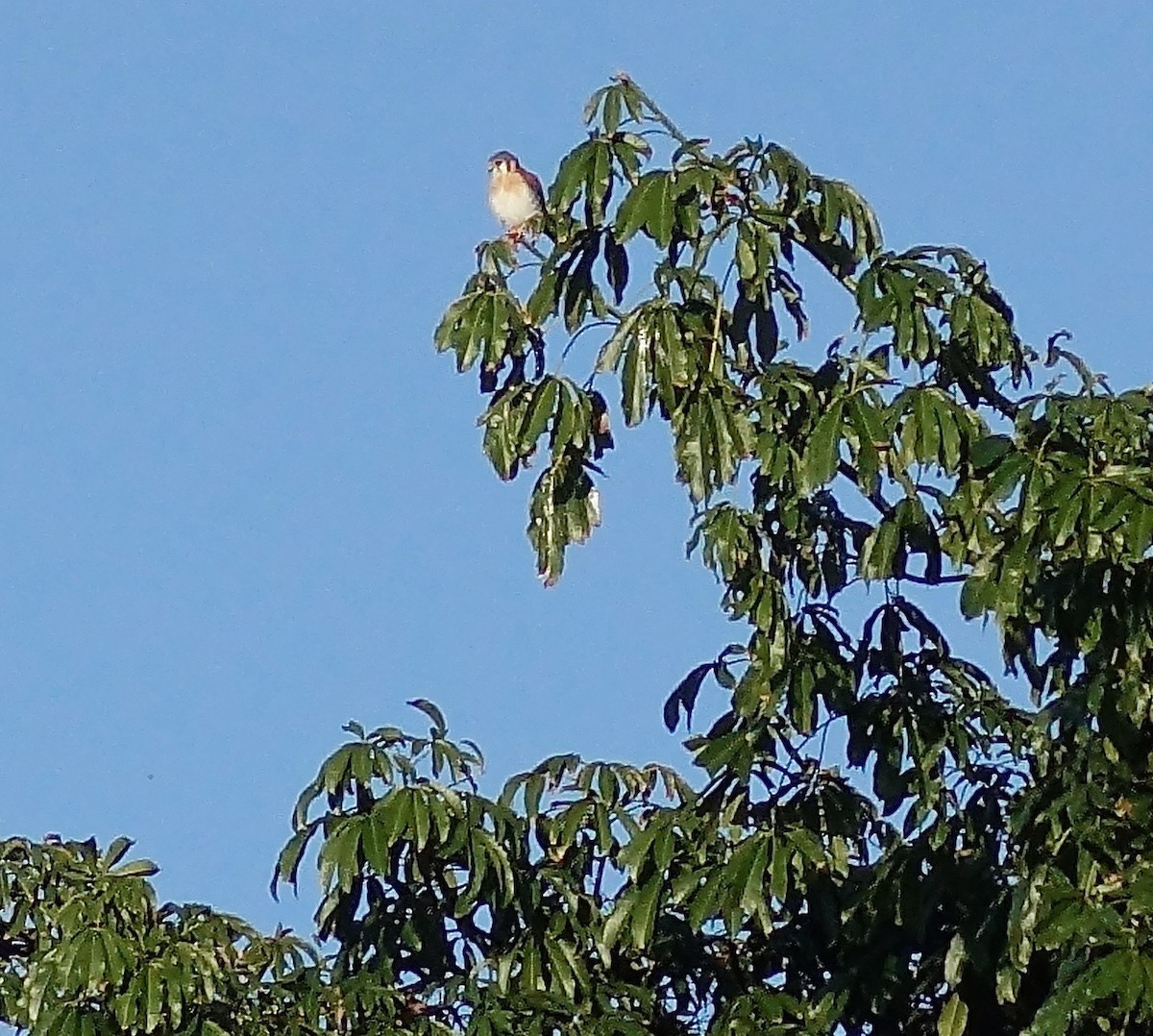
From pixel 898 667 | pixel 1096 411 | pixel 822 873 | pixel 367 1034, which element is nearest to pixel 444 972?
pixel 367 1034

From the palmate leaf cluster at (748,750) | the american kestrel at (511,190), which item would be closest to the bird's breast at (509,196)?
the american kestrel at (511,190)

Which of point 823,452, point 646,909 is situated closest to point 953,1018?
point 646,909

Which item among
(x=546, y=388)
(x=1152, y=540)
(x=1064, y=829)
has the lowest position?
(x=1064, y=829)

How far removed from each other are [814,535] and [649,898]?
0.78 meters

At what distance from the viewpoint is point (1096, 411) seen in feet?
13.9

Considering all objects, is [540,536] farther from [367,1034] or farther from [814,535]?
[367,1034]

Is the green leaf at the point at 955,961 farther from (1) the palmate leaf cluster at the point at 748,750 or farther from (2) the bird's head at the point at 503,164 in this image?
(2) the bird's head at the point at 503,164

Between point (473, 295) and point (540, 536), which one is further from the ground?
point (473, 295)

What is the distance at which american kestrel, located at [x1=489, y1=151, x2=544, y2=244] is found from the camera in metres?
→ 9.32

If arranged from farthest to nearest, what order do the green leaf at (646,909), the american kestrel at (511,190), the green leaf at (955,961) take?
the american kestrel at (511,190) → the green leaf at (646,909) → the green leaf at (955,961)

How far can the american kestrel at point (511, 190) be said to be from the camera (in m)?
9.32

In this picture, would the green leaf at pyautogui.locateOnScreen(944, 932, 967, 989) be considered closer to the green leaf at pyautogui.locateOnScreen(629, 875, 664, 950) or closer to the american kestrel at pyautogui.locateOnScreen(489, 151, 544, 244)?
the green leaf at pyautogui.locateOnScreen(629, 875, 664, 950)

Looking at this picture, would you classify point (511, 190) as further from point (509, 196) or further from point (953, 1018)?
point (953, 1018)

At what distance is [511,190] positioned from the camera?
9422 mm
